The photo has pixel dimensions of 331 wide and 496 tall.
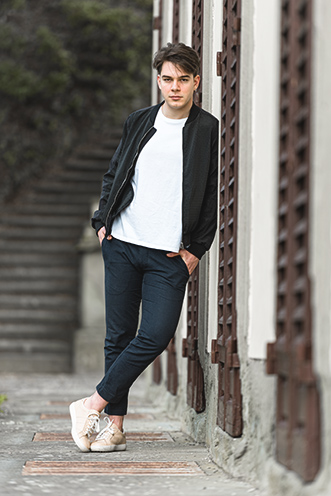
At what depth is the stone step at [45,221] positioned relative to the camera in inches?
570

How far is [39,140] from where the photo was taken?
17938 millimetres

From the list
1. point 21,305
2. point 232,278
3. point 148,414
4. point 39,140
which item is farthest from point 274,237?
point 39,140

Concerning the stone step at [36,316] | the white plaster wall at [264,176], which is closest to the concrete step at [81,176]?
the stone step at [36,316]

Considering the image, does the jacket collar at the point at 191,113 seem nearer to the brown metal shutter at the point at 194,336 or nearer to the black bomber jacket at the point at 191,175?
the black bomber jacket at the point at 191,175

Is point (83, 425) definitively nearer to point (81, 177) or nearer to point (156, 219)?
point (156, 219)

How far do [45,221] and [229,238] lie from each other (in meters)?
10.8

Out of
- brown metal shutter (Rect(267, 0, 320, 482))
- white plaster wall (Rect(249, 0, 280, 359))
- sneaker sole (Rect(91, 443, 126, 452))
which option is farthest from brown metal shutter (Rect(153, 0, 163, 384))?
brown metal shutter (Rect(267, 0, 320, 482))

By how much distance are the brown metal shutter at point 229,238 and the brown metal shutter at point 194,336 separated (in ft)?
1.91

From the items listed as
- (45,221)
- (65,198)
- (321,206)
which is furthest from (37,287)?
(321,206)

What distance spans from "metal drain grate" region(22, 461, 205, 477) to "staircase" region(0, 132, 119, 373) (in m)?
8.99

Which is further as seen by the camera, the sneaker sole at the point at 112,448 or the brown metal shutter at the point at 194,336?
the brown metal shutter at the point at 194,336

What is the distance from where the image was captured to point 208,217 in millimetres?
4227

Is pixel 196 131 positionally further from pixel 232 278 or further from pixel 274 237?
pixel 274 237

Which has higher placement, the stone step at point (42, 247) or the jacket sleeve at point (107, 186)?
the jacket sleeve at point (107, 186)
